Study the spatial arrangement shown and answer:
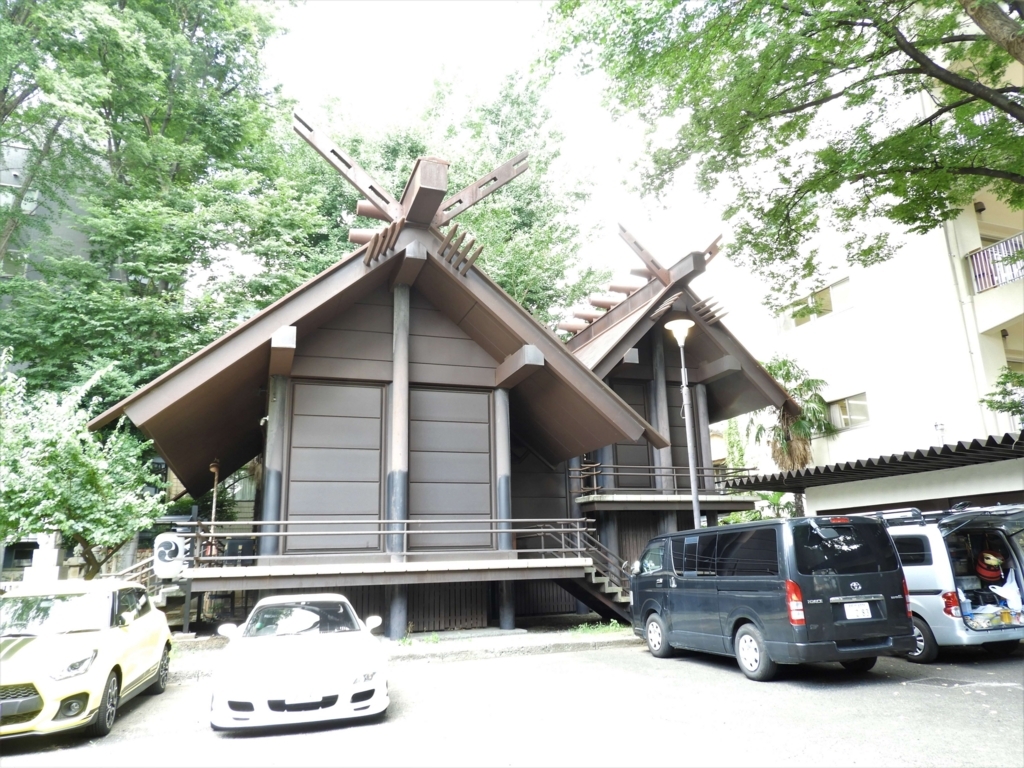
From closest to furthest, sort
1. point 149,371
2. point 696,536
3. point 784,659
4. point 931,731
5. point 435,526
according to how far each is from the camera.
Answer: point 931,731
point 784,659
point 696,536
point 435,526
point 149,371

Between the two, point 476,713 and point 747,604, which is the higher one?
point 747,604

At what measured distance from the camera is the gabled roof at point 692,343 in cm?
1775

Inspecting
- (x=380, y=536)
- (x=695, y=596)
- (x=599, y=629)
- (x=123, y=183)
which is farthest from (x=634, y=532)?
(x=123, y=183)

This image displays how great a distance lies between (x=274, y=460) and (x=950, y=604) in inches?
436

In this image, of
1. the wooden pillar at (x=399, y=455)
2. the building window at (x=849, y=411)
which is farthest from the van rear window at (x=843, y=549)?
the building window at (x=849, y=411)

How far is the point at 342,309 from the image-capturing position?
565 inches

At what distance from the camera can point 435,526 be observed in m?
14.5

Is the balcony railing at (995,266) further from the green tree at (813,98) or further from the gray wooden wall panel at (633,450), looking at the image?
the gray wooden wall panel at (633,450)

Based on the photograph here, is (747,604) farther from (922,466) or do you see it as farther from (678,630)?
(922,466)

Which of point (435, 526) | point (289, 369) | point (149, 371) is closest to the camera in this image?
point (289, 369)

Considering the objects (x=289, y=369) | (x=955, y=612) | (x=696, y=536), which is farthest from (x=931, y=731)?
(x=289, y=369)

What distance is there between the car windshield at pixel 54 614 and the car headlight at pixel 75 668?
0.79 m

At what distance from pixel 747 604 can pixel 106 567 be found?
2352 cm

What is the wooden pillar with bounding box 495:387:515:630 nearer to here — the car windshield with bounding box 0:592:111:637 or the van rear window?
the van rear window
